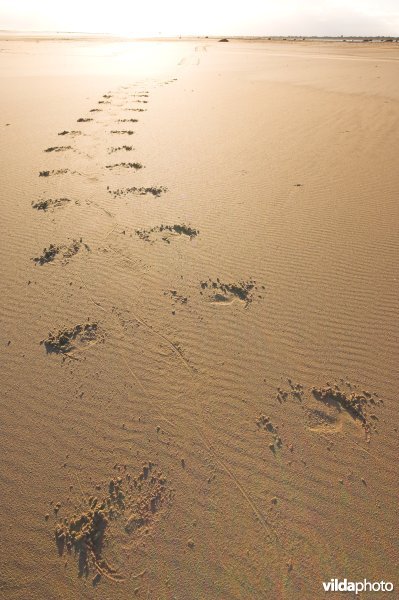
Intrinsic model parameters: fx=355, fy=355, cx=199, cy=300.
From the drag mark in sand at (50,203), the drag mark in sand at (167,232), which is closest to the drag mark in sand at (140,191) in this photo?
the drag mark in sand at (50,203)

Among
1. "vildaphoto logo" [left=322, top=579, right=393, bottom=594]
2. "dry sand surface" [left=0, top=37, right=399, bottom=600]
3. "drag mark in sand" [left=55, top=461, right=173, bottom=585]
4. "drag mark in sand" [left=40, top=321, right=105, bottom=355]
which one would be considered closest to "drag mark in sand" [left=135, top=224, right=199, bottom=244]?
"dry sand surface" [left=0, top=37, right=399, bottom=600]

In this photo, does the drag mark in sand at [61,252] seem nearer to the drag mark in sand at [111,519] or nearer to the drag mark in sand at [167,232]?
the drag mark in sand at [167,232]

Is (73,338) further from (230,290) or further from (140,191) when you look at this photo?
(140,191)

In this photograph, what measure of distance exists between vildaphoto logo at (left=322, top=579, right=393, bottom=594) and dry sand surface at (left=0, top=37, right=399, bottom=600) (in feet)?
0.11

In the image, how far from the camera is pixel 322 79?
59.5ft

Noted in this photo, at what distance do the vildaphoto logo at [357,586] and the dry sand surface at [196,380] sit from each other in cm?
3

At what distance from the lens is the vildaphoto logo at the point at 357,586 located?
209cm

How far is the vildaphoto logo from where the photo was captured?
82.1 inches

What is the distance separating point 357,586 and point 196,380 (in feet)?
5.61

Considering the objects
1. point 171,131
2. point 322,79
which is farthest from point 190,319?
point 322,79

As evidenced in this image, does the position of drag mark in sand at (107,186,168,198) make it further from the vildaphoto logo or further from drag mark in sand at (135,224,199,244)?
the vildaphoto logo

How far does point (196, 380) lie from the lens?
3113mm

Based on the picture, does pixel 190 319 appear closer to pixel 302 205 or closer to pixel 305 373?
pixel 305 373

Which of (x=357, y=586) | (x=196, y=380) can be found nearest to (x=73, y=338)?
(x=196, y=380)
